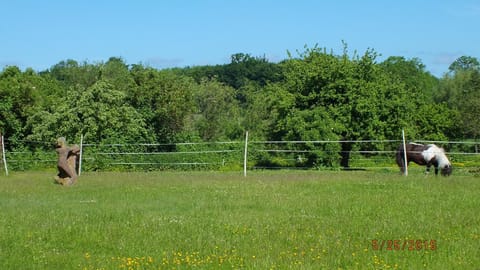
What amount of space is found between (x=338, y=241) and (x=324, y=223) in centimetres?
153

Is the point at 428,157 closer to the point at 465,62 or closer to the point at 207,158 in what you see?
the point at 207,158

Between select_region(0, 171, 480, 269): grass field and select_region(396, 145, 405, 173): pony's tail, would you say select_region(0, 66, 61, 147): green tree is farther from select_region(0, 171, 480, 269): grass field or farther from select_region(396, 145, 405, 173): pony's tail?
select_region(396, 145, 405, 173): pony's tail

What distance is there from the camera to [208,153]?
28.3 meters

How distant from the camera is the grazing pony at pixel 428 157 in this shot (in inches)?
815

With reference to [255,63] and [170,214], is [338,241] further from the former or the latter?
[255,63]

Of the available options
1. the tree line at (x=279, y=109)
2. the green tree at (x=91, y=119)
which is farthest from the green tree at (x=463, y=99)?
the green tree at (x=91, y=119)

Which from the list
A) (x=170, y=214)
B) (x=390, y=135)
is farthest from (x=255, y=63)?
(x=170, y=214)

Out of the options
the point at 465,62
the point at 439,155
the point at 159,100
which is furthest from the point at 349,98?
the point at 465,62

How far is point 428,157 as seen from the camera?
837 inches

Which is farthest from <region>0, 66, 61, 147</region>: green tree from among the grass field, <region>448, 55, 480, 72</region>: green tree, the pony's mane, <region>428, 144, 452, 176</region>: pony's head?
<region>448, 55, 480, 72</region>: green tree
